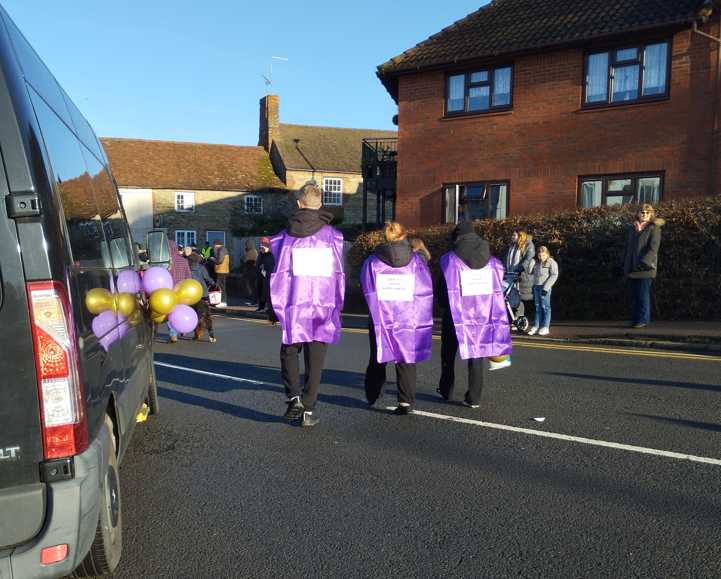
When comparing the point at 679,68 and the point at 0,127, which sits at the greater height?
the point at 679,68

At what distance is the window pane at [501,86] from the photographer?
18359 mm

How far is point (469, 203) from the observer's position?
19125 millimetres

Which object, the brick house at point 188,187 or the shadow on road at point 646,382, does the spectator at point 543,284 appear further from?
the brick house at point 188,187

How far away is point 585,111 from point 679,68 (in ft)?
7.57

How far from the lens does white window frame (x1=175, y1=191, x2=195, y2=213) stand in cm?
4206

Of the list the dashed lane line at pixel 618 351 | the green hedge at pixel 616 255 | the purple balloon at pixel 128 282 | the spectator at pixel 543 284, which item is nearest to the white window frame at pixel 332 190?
the green hedge at pixel 616 255

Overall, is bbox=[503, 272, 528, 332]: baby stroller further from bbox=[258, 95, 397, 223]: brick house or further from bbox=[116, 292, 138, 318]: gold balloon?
bbox=[258, 95, 397, 223]: brick house

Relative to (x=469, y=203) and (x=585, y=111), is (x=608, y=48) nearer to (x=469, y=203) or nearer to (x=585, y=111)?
(x=585, y=111)

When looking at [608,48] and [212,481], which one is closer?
[212,481]

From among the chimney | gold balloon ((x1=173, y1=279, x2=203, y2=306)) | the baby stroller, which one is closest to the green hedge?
the baby stroller

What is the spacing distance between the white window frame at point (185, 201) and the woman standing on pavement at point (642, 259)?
34.8 metres

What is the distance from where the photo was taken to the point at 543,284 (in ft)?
37.3

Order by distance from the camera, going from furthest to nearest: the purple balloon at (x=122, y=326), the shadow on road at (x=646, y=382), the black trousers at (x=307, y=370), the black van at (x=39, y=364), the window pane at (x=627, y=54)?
the window pane at (x=627, y=54), the shadow on road at (x=646, y=382), the black trousers at (x=307, y=370), the purple balloon at (x=122, y=326), the black van at (x=39, y=364)

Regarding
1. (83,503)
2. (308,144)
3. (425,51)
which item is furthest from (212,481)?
(308,144)
